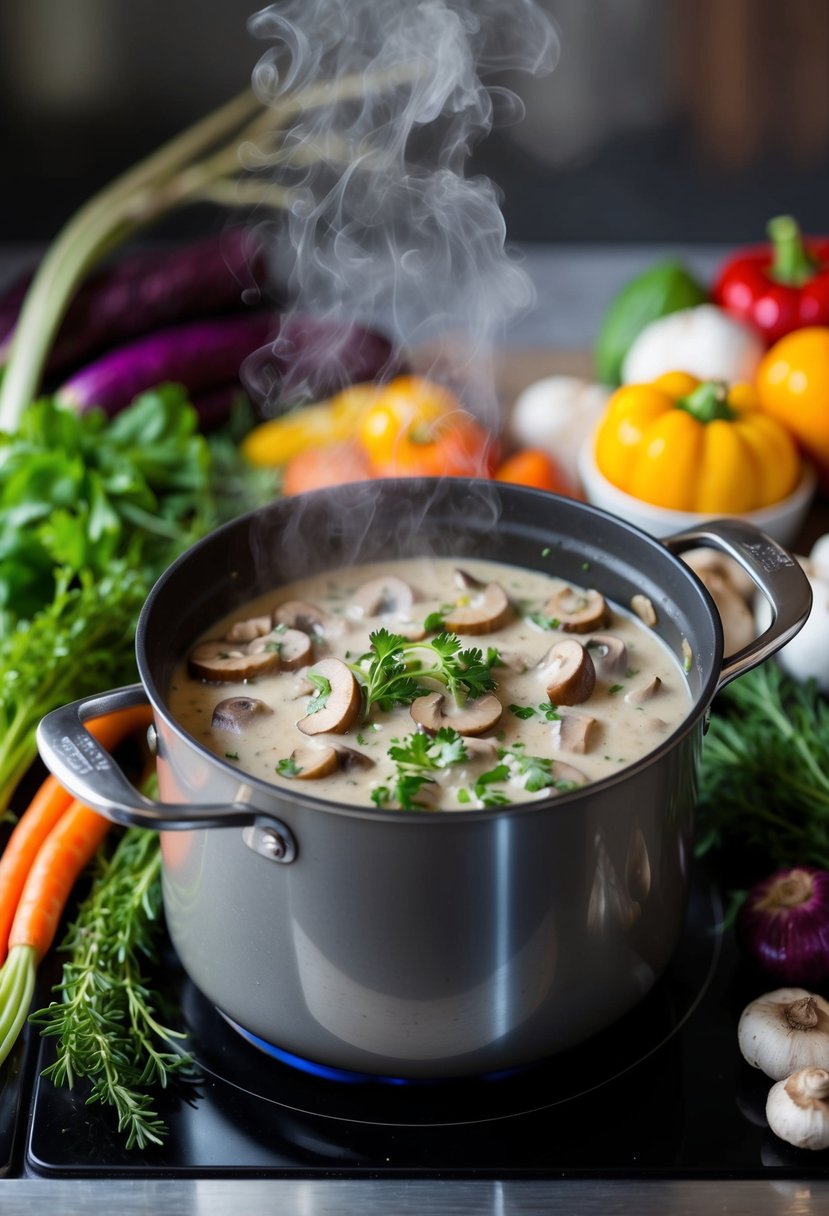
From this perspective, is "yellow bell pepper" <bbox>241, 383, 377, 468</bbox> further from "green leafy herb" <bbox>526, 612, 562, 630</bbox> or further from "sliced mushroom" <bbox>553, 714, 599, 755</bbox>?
"sliced mushroom" <bbox>553, 714, 599, 755</bbox>

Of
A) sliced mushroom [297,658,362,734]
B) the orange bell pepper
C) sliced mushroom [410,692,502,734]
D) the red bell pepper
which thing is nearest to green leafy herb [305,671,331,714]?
sliced mushroom [297,658,362,734]

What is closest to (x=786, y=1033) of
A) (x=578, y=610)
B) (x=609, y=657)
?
(x=609, y=657)

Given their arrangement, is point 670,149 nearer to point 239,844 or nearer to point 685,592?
point 685,592

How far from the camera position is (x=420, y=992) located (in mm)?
1385

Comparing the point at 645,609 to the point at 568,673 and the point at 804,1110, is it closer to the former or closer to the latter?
the point at 568,673

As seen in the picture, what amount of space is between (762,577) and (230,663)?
65 cm

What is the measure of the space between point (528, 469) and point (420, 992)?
4.31 feet

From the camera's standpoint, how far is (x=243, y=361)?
9.52ft

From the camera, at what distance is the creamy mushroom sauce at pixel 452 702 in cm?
152

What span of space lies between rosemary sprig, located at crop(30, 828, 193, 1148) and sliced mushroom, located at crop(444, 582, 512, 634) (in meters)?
0.48

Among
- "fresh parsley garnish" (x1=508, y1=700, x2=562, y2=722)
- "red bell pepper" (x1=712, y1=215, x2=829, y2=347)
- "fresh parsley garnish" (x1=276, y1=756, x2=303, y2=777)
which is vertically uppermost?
"fresh parsley garnish" (x1=276, y1=756, x2=303, y2=777)

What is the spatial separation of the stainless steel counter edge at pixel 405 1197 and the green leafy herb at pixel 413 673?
1.71 feet

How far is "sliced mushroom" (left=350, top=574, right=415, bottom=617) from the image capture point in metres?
1.88

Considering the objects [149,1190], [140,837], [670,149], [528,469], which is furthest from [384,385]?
[149,1190]
